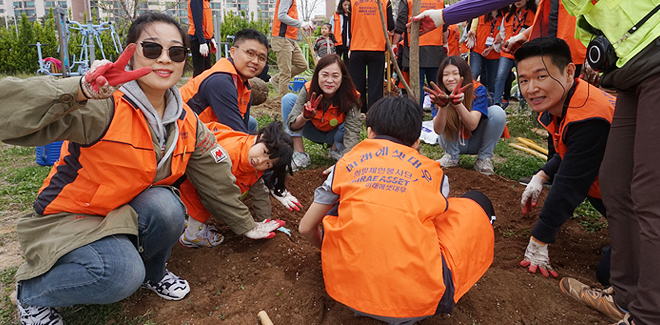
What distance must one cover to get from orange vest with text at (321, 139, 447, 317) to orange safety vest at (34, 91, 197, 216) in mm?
822

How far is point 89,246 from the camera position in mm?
1609

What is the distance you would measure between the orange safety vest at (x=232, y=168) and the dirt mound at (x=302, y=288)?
0.83 feet

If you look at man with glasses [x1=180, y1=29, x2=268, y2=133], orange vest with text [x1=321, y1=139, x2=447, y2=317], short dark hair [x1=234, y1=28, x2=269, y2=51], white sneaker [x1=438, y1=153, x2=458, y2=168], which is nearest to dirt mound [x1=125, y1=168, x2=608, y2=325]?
orange vest with text [x1=321, y1=139, x2=447, y2=317]

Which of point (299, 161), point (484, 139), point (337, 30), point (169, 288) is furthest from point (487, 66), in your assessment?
point (169, 288)

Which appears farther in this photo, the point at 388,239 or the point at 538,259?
the point at 538,259

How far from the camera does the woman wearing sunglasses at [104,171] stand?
52.4 inches

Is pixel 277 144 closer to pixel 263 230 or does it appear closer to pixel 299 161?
pixel 263 230

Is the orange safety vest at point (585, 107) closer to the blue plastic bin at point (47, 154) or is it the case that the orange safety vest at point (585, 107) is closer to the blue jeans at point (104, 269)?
the blue jeans at point (104, 269)

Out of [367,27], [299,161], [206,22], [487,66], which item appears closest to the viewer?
[299,161]

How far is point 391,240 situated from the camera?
57.1 inches

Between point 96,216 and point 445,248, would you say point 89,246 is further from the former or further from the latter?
point 445,248

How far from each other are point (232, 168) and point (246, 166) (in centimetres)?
10

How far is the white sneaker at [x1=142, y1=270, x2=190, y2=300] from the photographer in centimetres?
200

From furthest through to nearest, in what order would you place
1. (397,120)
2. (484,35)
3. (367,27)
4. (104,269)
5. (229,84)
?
(484,35), (367,27), (229,84), (397,120), (104,269)
